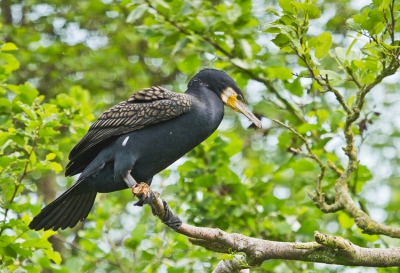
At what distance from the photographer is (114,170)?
4.96 metres

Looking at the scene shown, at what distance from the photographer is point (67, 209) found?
527 cm

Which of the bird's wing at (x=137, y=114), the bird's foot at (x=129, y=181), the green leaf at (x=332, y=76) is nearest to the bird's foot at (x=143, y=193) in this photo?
the bird's foot at (x=129, y=181)

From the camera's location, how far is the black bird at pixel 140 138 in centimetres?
493

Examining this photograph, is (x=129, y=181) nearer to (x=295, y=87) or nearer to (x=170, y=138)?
(x=170, y=138)

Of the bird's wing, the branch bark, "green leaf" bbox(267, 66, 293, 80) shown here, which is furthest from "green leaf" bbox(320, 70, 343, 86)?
the branch bark

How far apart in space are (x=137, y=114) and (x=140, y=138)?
205 millimetres

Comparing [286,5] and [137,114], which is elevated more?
[286,5]

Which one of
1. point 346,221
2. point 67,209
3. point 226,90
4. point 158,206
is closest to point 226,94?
point 226,90

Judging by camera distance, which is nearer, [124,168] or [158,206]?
[158,206]

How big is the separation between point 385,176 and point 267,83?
5.23 metres

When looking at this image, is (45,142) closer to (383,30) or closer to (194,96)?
(194,96)

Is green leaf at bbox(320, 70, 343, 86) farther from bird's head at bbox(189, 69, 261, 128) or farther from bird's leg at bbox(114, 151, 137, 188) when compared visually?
→ bird's leg at bbox(114, 151, 137, 188)

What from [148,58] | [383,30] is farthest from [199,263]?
[148,58]

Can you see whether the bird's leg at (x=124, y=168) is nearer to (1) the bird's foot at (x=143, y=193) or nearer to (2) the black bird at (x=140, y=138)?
(2) the black bird at (x=140, y=138)
